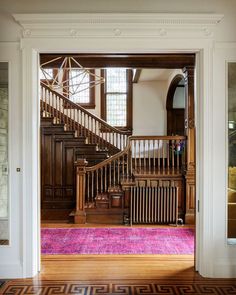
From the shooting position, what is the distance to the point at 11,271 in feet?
10.9

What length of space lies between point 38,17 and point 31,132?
3.83ft

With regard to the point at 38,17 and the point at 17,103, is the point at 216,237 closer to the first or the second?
the point at 17,103

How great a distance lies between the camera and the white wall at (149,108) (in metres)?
10.2

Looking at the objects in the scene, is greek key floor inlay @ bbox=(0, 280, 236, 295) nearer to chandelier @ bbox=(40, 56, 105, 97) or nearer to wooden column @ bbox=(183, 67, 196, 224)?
chandelier @ bbox=(40, 56, 105, 97)

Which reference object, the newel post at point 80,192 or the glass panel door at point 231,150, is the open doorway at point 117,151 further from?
the glass panel door at point 231,150

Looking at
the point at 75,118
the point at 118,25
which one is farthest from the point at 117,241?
→ the point at 75,118

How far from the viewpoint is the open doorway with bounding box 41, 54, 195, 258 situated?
6.30 meters

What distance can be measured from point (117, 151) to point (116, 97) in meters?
2.30

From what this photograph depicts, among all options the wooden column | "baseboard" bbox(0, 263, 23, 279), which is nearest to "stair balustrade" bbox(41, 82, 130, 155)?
the wooden column

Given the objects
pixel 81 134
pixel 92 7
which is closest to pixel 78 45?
pixel 92 7

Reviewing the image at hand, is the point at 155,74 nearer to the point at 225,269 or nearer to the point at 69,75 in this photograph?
the point at 69,75

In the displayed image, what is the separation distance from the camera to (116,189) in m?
6.61

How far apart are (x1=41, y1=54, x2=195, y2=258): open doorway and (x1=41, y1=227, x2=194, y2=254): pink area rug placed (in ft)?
1.94

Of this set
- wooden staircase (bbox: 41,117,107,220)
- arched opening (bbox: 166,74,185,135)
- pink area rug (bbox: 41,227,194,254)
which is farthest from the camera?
arched opening (bbox: 166,74,185,135)
